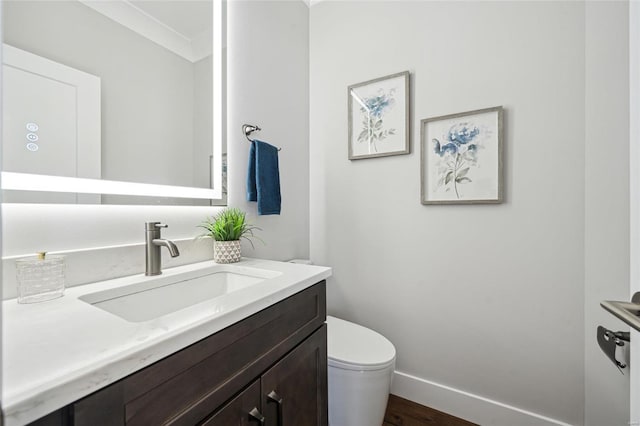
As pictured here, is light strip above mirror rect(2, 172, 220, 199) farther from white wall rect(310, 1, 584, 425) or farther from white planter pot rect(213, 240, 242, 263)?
white wall rect(310, 1, 584, 425)

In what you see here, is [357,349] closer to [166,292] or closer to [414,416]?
[414,416]

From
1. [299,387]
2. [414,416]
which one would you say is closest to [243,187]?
[299,387]

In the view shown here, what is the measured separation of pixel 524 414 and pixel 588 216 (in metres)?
0.94

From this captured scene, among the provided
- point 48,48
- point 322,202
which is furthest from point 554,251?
point 48,48

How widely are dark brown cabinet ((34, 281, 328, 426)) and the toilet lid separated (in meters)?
0.19

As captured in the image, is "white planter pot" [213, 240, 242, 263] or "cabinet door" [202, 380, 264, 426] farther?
"white planter pot" [213, 240, 242, 263]

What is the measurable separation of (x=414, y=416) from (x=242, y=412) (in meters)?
1.20

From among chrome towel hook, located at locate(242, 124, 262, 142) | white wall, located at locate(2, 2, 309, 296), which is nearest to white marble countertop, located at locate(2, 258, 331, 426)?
white wall, located at locate(2, 2, 309, 296)

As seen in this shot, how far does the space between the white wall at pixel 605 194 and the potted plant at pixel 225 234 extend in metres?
1.48

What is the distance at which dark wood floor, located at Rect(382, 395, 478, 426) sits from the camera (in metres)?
1.51

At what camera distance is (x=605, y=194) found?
1229mm

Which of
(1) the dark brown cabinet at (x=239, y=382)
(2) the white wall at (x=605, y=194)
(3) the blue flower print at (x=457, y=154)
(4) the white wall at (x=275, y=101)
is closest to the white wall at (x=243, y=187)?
(4) the white wall at (x=275, y=101)

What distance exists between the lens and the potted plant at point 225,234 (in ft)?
4.11

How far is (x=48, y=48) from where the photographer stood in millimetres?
914
